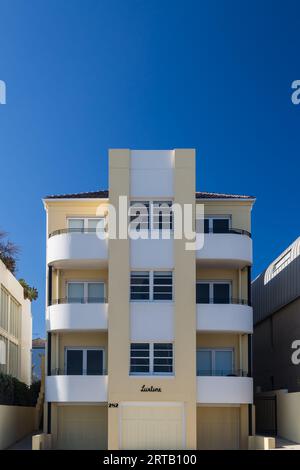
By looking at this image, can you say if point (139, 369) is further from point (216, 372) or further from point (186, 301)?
point (216, 372)

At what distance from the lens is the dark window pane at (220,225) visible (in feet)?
145

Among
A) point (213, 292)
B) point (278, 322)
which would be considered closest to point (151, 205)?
point (213, 292)

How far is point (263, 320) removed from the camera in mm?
53188

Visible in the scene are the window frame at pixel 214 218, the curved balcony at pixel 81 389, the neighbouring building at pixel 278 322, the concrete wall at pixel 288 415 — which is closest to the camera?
the concrete wall at pixel 288 415

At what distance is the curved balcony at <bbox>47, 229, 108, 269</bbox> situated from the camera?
42.2 m

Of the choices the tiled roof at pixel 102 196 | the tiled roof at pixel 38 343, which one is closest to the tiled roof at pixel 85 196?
the tiled roof at pixel 102 196

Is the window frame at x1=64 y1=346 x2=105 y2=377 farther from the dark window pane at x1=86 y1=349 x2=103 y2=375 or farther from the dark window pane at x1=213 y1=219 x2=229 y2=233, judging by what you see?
the dark window pane at x1=213 y1=219 x2=229 y2=233

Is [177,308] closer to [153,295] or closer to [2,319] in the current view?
[153,295]

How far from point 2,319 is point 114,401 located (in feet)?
31.0

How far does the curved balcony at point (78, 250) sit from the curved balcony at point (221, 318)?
17.6 ft

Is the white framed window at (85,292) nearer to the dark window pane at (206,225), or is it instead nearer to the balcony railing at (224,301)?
the balcony railing at (224,301)

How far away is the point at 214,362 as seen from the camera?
4338 centimetres

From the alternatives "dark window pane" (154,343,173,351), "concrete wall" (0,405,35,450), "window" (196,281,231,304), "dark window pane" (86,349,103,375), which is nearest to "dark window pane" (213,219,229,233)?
"window" (196,281,231,304)
